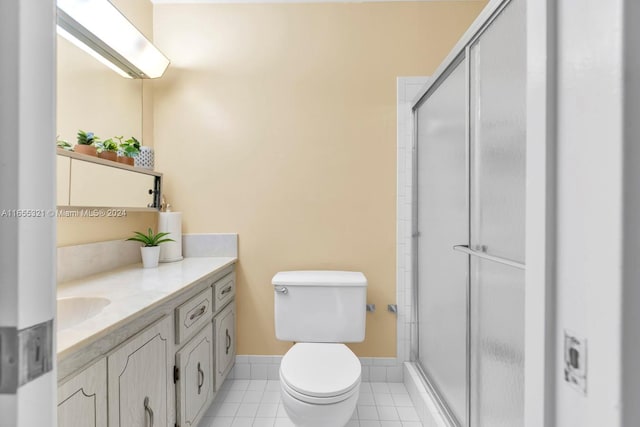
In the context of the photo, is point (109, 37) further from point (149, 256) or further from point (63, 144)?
point (149, 256)

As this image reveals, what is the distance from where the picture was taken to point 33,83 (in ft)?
1.09

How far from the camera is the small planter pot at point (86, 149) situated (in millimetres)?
1344

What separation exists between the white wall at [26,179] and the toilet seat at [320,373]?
0.97 m

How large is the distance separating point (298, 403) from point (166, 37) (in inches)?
85.4

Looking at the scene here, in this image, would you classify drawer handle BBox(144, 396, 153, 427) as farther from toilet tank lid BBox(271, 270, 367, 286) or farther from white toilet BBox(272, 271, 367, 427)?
toilet tank lid BBox(271, 270, 367, 286)

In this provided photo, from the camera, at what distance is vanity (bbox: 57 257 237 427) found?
771mm

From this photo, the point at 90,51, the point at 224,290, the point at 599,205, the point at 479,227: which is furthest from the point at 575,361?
the point at 90,51

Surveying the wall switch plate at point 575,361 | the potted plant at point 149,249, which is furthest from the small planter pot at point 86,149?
the wall switch plate at point 575,361

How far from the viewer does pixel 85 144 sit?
1370 millimetres

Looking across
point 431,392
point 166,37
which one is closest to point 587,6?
point 431,392

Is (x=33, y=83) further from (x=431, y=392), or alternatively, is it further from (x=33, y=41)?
(x=431, y=392)

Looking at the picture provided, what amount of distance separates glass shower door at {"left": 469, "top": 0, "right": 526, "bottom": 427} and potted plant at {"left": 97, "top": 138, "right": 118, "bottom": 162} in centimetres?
164

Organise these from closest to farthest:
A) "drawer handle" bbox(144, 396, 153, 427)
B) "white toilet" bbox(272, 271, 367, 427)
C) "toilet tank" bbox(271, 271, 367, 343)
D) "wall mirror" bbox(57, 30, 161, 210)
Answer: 1. "drawer handle" bbox(144, 396, 153, 427)
2. "wall mirror" bbox(57, 30, 161, 210)
3. "white toilet" bbox(272, 271, 367, 427)
4. "toilet tank" bbox(271, 271, 367, 343)

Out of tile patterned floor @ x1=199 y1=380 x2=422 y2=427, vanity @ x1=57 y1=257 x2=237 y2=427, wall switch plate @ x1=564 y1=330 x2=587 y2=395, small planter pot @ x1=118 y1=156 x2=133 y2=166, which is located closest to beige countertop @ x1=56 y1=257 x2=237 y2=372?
vanity @ x1=57 y1=257 x2=237 y2=427
